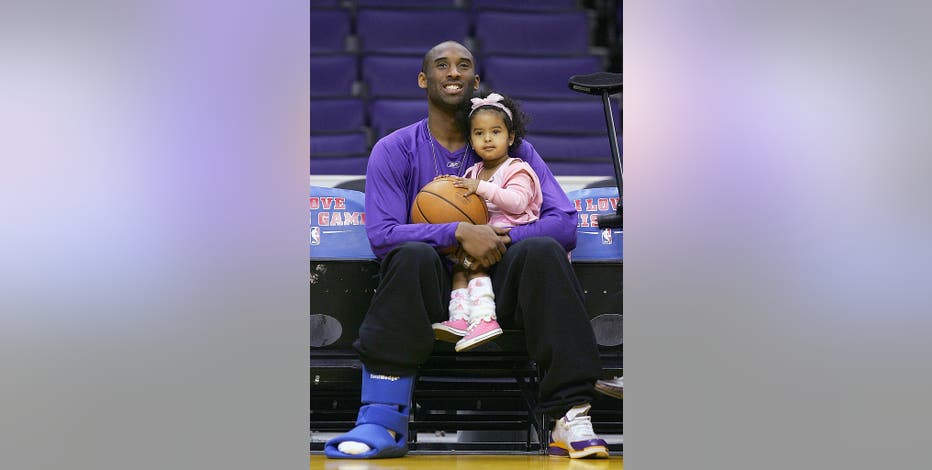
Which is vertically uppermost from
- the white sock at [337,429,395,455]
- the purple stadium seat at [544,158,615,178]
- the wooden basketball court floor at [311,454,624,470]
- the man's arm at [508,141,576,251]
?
the purple stadium seat at [544,158,615,178]

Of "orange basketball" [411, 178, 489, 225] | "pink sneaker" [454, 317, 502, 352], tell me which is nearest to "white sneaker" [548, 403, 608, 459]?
"pink sneaker" [454, 317, 502, 352]

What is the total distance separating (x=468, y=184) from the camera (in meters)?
2.28

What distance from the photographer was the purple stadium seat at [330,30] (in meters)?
5.16

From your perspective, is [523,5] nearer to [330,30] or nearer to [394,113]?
[330,30]

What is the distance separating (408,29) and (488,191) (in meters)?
3.00

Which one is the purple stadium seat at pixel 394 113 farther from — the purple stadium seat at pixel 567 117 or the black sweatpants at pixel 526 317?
the black sweatpants at pixel 526 317

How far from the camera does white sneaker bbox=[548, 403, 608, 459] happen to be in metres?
2.07

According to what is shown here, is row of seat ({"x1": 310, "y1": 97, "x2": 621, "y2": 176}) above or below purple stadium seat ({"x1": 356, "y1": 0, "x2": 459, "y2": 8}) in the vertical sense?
below

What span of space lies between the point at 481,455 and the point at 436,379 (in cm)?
54

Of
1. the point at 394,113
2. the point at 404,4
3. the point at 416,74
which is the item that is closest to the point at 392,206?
the point at 394,113

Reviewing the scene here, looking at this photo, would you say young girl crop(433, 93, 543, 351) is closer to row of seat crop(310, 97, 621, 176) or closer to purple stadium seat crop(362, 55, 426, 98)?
row of seat crop(310, 97, 621, 176)

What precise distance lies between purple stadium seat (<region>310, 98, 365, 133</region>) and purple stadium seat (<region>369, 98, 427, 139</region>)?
8 centimetres
